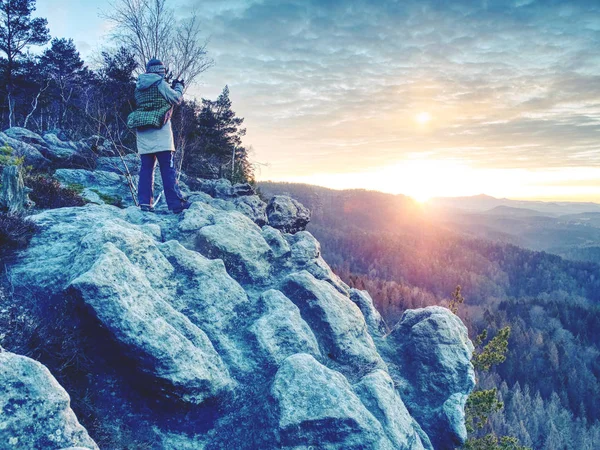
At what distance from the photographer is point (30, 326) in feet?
14.8

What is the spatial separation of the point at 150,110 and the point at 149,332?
6.62 metres

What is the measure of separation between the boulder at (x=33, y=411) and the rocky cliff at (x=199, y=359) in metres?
0.01

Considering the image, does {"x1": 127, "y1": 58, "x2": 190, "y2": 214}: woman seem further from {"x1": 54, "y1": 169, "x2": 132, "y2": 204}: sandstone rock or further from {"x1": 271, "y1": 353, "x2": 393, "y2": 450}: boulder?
{"x1": 271, "y1": 353, "x2": 393, "y2": 450}: boulder

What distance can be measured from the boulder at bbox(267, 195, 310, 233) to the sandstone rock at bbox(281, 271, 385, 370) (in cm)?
1005

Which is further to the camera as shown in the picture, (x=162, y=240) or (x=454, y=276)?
(x=454, y=276)

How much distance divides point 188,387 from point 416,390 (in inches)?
250

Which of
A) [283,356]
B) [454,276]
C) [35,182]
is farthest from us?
[454,276]

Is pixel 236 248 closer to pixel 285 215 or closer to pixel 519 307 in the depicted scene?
pixel 285 215

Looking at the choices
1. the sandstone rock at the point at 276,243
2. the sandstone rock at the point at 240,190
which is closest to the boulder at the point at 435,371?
the sandstone rock at the point at 276,243

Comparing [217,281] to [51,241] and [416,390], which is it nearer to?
[51,241]

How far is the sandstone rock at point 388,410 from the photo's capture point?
5.95m

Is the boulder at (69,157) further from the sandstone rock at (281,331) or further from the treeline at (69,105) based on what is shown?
the sandstone rock at (281,331)

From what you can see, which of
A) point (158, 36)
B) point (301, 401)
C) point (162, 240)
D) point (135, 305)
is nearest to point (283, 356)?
point (301, 401)

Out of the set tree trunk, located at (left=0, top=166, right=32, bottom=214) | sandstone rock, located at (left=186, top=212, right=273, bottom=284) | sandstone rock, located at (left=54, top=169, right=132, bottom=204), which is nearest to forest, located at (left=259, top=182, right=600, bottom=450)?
sandstone rock, located at (left=54, top=169, right=132, bottom=204)
